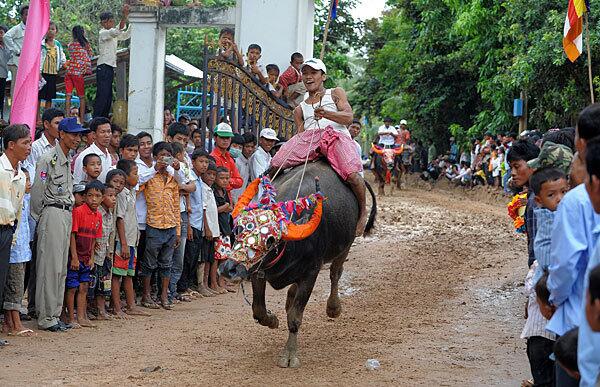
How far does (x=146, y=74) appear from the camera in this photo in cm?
1574

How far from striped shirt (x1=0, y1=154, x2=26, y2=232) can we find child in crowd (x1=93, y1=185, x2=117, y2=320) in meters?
1.31

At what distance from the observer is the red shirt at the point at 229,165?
1212cm

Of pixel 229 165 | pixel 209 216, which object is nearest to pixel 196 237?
pixel 209 216

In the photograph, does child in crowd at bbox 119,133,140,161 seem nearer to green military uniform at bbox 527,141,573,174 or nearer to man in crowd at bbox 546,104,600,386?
green military uniform at bbox 527,141,573,174

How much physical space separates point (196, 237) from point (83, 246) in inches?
93.2

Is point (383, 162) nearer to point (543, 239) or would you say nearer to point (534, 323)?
point (534, 323)

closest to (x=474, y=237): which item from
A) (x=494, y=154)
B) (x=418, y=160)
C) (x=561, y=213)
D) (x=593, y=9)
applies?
(x=593, y=9)

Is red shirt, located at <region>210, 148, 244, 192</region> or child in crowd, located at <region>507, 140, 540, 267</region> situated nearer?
child in crowd, located at <region>507, 140, 540, 267</region>

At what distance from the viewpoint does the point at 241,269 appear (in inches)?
282

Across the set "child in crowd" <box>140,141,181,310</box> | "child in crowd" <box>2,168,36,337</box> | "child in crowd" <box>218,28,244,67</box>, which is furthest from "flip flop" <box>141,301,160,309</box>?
"child in crowd" <box>218,28,244,67</box>

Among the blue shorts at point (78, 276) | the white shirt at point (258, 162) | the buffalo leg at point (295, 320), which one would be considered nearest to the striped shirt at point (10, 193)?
the blue shorts at point (78, 276)

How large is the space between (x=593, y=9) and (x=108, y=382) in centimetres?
1638

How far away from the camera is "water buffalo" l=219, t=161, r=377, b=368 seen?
23.8 ft

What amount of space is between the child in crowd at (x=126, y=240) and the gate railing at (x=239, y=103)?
3268 millimetres
